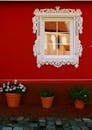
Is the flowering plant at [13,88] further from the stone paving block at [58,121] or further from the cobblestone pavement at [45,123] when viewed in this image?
the stone paving block at [58,121]

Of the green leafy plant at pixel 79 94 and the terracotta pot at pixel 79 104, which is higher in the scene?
the green leafy plant at pixel 79 94

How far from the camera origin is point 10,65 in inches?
391

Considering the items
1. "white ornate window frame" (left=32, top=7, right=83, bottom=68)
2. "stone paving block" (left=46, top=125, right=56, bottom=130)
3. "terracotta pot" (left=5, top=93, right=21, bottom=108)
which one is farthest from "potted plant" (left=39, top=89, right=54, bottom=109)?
"stone paving block" (left=46, top=125, right=56, bottom=130)

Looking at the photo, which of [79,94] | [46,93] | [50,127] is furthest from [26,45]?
[50,127]

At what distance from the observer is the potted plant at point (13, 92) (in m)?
9.64

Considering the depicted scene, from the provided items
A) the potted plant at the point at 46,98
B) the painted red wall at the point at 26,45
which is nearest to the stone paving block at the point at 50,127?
the potted plant at the point at 46,98

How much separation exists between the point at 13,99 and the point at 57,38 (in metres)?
1.89

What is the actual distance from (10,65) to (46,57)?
2.95ft

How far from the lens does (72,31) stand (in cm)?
998

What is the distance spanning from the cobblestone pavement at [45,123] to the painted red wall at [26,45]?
5.36 feet

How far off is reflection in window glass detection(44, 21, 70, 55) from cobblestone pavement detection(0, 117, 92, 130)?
2.11m

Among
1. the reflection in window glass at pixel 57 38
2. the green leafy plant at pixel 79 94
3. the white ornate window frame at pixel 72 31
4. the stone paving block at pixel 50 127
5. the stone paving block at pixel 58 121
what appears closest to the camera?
A: the stone paving block at pixel 50 127

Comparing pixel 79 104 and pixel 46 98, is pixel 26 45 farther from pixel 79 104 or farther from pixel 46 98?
pixel 79 104

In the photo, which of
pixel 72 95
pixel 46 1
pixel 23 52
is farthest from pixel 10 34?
pixel 72 95
